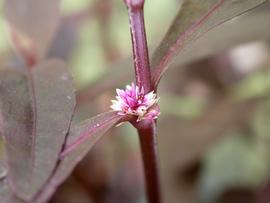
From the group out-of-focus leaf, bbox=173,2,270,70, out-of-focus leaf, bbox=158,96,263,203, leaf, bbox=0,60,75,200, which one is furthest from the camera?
out-of-focus leaf, bbox=158,96,263,203

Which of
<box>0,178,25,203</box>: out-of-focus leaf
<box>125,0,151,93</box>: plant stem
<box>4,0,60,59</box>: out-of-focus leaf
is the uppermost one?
<box>4,0,60,59</box>: out-of-focus leaf

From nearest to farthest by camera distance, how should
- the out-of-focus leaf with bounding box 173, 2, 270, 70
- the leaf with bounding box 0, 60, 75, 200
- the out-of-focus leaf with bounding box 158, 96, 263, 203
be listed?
the leaf with bounding box 0, 60, 75, 200 < the out-of-focus leaf with bounding box 173, 2, 270, 70 < the out-of-focus leaf with bounding box 158, 96, 263, 203

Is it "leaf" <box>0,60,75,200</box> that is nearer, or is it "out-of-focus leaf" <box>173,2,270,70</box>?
"leaf" <box>0,60,75,200</box>

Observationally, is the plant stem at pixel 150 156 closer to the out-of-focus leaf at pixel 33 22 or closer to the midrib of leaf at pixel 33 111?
the midrib of leaf at pixel 33 111

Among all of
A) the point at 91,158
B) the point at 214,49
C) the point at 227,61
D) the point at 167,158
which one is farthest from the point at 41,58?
the point at 227,61

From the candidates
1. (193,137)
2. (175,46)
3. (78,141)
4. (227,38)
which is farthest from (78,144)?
(193,137)

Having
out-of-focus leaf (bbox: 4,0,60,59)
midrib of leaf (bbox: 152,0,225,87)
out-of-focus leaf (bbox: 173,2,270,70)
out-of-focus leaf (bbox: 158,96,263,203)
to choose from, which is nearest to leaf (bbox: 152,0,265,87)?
midrib of leaf (bbox: 152,0,225,87)

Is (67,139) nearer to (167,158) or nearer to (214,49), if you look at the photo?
(214,49)

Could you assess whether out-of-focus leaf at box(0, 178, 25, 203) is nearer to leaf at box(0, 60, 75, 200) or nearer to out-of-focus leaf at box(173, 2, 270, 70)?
leaf at box(0, 60, 75, 200)
